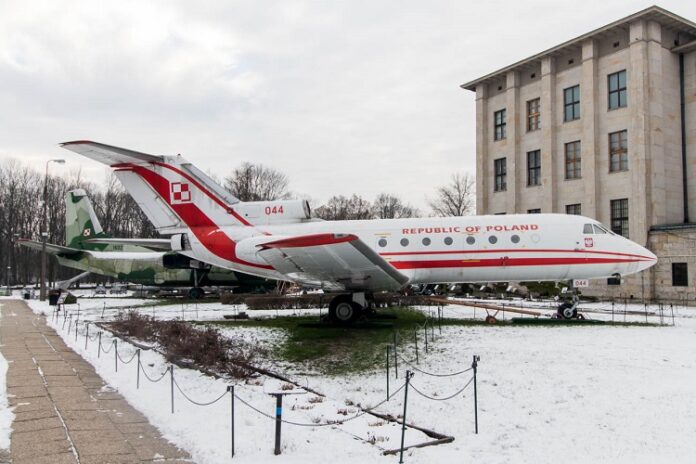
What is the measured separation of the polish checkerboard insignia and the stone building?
26.7 meters

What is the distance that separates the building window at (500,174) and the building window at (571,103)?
20.8 feet

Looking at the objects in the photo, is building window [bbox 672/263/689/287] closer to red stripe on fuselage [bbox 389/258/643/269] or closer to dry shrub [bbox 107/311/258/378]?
red stripe on fuselage [bbox 389/258/643/269]

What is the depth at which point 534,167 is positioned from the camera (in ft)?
135

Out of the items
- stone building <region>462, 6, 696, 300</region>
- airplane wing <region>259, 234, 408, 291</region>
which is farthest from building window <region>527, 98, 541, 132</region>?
airplane wing <region>259, 234, 408, 291</region>

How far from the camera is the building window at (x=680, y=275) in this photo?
30922mm

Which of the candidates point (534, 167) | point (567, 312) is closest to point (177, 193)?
point (567, 312)

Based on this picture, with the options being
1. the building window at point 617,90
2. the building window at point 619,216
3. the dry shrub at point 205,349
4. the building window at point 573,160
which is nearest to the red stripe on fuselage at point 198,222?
the dry shrub at point 205,349

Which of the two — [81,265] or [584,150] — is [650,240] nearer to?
[584,150]

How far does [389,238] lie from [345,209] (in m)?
74.9

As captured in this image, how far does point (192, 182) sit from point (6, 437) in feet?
39.0

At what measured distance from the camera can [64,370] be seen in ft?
42.0

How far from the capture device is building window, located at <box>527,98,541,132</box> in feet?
135

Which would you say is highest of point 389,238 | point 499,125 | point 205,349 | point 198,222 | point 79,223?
point 499,125

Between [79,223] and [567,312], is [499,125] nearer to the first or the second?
[567,312]
